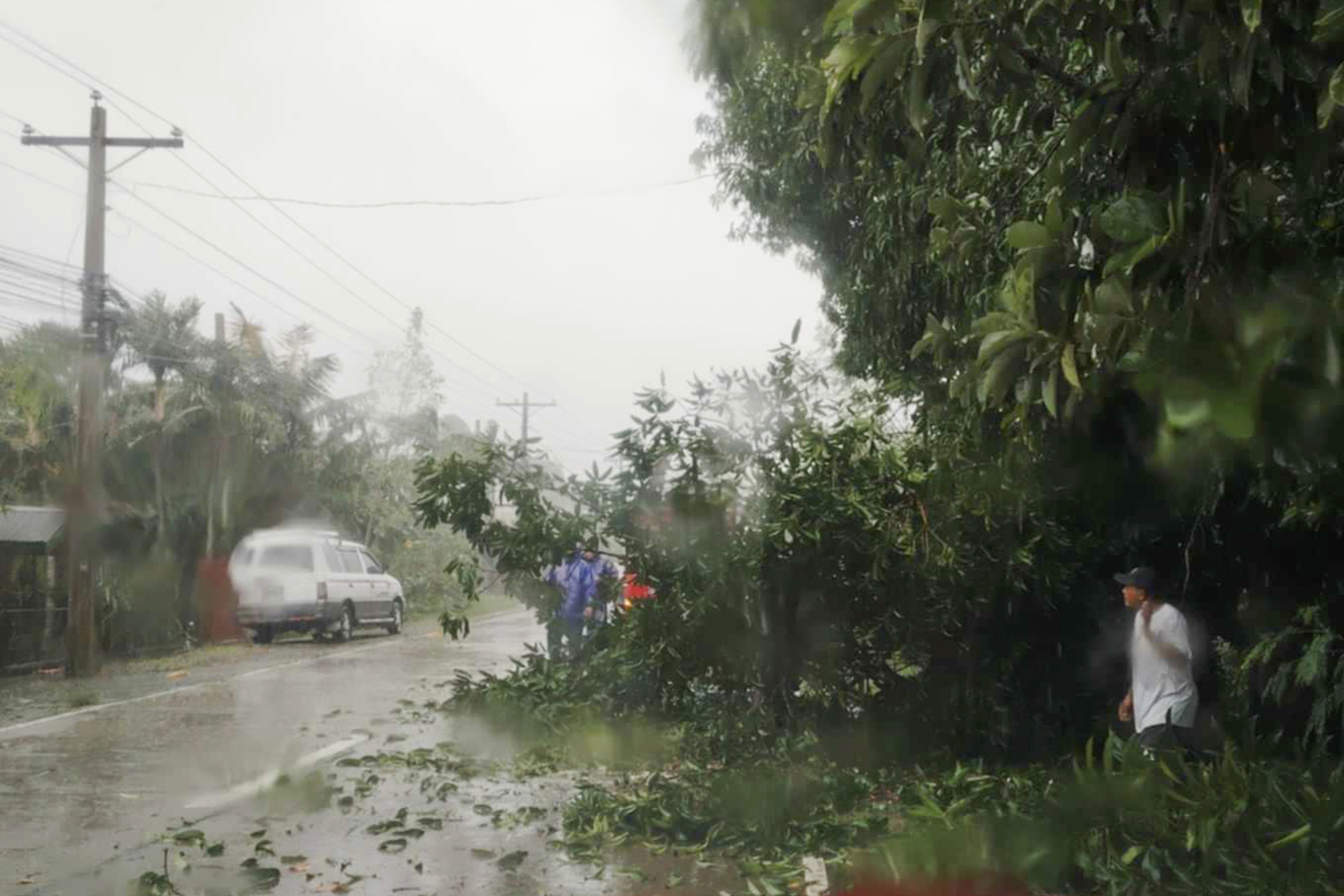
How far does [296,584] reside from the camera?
2448 cm

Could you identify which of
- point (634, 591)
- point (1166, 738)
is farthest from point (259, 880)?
point (1166, 738)

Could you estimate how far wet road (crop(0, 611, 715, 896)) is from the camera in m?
7.61

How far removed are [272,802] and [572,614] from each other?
5280 millimetres

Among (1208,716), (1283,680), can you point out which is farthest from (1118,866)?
(1208,716)

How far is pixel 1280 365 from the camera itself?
2.39 metres

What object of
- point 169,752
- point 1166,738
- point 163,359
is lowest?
point 169,752

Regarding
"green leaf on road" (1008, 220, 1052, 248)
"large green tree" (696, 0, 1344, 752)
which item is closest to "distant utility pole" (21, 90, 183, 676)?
"large green tree" (696, 0, 1344, 752)

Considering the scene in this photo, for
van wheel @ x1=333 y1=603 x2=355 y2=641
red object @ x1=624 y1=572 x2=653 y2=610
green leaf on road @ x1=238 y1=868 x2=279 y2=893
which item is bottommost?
green leaf on road @ x1=238 y1=868 x2=279 y2=893

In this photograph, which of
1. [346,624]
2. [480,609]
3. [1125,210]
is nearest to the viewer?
[1125,210]

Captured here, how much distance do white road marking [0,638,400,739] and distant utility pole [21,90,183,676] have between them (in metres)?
2.36

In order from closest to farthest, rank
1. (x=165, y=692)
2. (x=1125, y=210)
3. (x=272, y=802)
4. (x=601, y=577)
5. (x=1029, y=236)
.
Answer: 1. (x=1125, y=210)
2. (x=1029, y=236)
3. (x=272, y=802)
4. (x=601, y=577)
5. (x=165, y=692)

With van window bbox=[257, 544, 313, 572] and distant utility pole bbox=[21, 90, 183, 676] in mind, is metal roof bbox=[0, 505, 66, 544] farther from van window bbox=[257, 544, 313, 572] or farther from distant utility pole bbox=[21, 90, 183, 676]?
van window bbox=[257, 544, 313, 572]

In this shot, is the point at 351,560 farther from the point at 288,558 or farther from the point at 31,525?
the point at 31,525

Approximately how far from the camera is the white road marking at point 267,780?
9.70 meters
